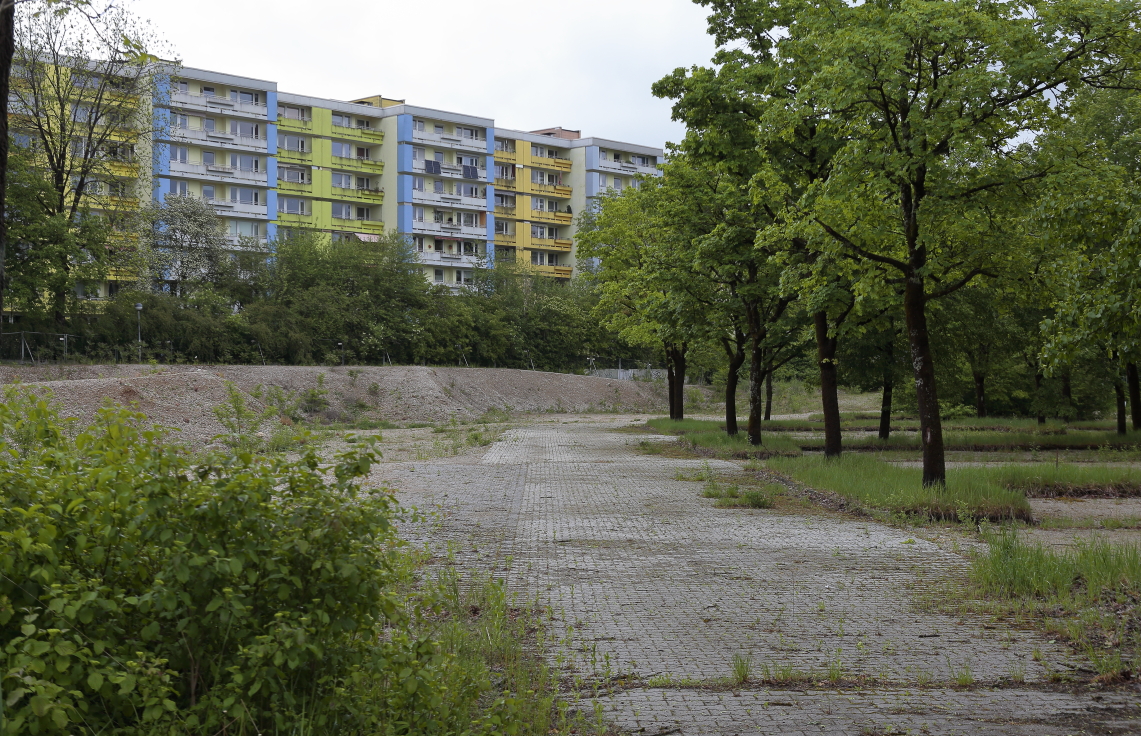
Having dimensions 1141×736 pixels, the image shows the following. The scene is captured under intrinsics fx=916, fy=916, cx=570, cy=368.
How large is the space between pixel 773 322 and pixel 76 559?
72.3 feet

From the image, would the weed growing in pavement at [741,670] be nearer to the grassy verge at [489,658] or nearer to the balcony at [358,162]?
the grassy verge at [489,658]

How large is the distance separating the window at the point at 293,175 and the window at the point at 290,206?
5.34 ft

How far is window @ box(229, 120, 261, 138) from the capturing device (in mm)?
71375

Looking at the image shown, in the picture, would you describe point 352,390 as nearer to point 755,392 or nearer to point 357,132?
point 755,392

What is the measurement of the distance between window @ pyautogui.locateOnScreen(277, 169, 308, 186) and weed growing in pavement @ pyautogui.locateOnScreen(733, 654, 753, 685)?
7567 centimetres

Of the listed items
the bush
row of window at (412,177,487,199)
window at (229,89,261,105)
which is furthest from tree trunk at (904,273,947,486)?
row of window at (412,177,487,199)

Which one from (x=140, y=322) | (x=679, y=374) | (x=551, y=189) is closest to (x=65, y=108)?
(x=140, y=322)

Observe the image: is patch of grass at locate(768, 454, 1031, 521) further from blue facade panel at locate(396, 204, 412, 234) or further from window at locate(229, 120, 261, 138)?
blue facade panel at locate(396, 204, 412, 234)

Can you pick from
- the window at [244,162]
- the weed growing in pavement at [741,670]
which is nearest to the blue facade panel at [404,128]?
the window at [244,162]

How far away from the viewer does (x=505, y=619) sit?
6711 millimetres

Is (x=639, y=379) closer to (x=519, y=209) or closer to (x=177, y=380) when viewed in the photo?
(x=519, y=209)

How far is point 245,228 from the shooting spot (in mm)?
70875

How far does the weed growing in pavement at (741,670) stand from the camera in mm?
5672

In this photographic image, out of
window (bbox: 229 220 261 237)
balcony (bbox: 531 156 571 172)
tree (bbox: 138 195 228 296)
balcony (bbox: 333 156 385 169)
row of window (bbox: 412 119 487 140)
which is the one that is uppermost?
row of window (bbox: 412 119 487 140)
